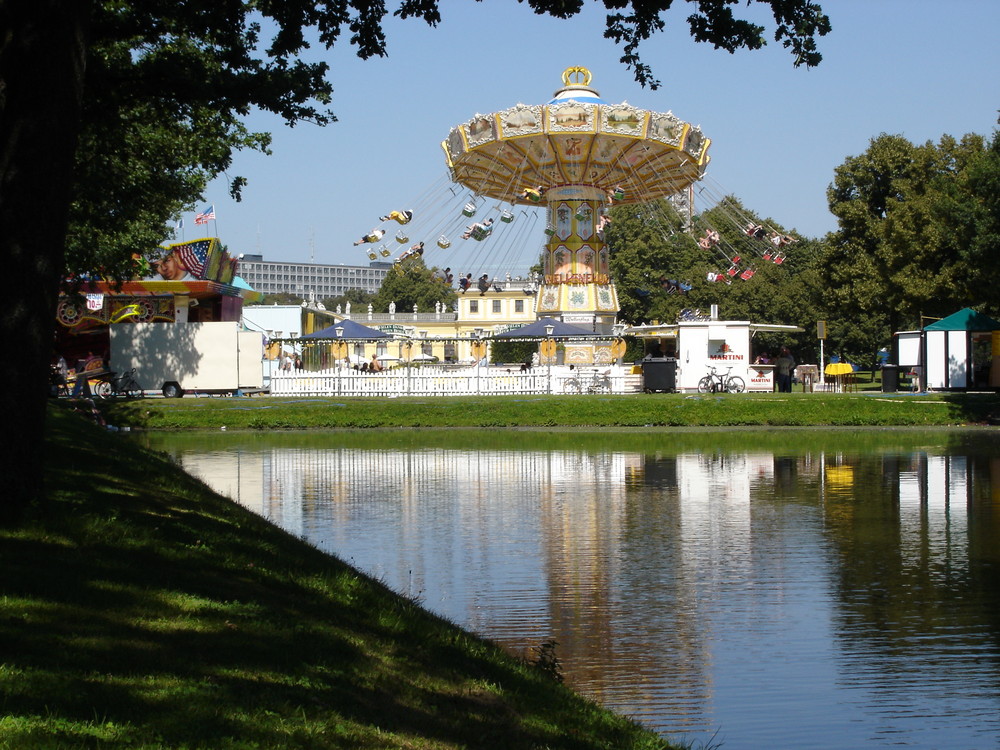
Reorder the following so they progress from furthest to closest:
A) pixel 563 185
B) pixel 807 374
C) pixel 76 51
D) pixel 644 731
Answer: pixel 563 185 < pixel 807 374 < pixel 76 51 < pixel 644 731

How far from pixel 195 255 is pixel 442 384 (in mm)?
15116

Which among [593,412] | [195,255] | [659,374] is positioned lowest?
[593,412]

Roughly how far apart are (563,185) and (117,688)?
5214cm

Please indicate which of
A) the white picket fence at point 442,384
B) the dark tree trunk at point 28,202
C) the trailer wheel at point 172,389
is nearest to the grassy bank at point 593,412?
the white picket fence at point 442,384

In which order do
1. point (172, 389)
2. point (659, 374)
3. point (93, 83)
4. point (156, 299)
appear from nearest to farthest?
point (93, 83) < point (659, 374) < point (172, 389) < point (156, 299)

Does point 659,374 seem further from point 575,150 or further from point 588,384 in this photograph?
point 575,150

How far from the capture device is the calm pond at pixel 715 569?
7.48 meters

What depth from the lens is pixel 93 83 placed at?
10.7 m

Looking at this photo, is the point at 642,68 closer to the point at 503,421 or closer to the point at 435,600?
the point at 435,600

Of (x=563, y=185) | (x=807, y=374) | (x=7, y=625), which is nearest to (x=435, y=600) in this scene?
(x=7, y=625)

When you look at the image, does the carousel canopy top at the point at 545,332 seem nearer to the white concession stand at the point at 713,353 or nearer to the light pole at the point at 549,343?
the light pole at the point at 549,343

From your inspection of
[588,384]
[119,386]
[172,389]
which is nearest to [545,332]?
[588,384]

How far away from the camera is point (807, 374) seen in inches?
1768

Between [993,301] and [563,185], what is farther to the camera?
[563,185]
